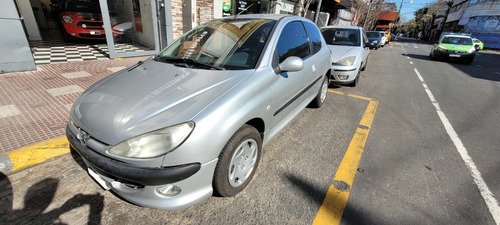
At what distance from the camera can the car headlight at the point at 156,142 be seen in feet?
4.97

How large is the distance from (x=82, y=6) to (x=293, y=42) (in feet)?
29.3

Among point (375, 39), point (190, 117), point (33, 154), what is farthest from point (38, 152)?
point (375, 39)

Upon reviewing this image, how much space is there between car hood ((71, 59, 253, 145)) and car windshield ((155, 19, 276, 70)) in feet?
0.60

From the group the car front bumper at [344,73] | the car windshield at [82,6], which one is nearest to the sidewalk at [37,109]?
the car windshield at [82,6]

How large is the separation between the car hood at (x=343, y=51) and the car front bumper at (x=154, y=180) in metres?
4.56

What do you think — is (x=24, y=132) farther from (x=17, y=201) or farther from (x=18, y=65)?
(x=18, y=65)

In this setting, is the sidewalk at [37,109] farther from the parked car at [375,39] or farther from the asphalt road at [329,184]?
the parked car at [375,39]

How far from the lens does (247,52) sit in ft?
7.59

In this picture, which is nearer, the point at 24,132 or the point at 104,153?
the point at 104,153

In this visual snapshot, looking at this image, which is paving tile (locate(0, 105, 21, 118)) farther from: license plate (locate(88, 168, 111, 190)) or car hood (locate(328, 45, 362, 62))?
car hood (locate(328, 45, 362, 62))

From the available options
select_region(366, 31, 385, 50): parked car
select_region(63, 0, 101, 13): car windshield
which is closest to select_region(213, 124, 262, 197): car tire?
select_region(63, 0, 101, 13): car windshield

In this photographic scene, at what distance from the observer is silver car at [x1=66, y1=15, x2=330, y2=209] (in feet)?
5.01

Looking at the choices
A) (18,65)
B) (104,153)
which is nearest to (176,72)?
(104,153)

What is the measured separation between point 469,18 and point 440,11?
25.0m
